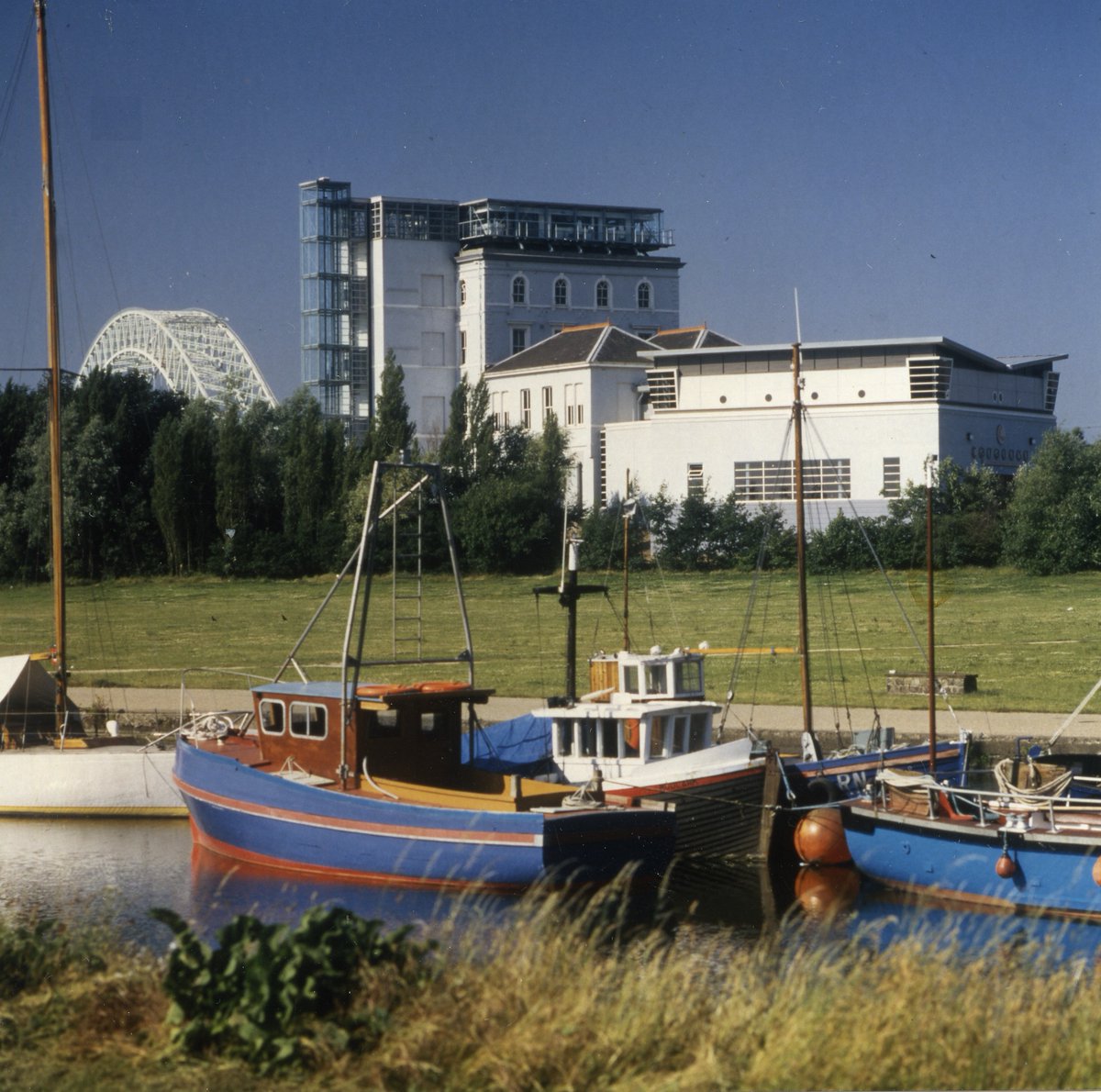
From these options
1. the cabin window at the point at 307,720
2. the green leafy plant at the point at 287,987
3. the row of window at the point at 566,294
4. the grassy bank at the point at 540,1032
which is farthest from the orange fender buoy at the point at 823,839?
the row of window at the point at 566,294

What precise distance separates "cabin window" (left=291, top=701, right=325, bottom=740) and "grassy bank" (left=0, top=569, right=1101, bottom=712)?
14000mm

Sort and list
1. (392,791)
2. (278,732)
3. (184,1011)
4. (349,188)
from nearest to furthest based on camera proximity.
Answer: (184,1011), (392,791), (278,732), (349,188)

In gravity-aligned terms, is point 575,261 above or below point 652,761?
above

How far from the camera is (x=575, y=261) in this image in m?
138

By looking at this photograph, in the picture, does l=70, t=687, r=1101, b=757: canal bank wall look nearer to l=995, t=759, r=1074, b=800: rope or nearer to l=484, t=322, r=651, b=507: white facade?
l=995, t=759, r=1074, b=800: rope

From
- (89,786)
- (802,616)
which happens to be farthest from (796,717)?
(89,786)

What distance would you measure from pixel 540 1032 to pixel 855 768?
55.9ft

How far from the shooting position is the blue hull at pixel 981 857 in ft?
74.4

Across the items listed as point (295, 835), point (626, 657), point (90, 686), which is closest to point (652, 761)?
point (626, 657)

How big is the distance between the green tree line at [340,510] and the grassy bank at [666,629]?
7.38 ft

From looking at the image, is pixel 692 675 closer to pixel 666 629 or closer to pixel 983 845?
pixel 983 845

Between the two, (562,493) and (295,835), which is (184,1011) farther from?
(562,493)

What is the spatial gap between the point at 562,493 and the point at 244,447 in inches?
805

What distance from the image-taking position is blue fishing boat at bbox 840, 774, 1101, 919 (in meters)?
22.7
